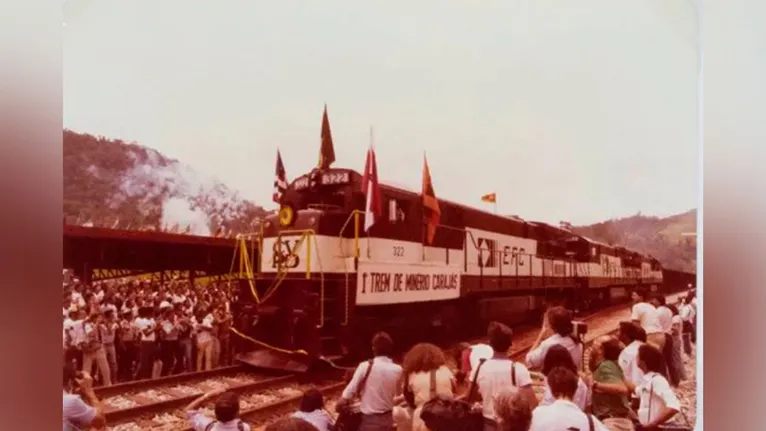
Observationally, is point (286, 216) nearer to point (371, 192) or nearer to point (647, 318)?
point (371, 192)

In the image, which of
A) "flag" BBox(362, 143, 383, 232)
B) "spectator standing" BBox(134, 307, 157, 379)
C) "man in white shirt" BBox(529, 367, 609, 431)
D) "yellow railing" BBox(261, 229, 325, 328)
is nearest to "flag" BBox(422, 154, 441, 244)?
"flag" BBox(362, 143, 383, 232)

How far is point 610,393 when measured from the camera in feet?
6.59

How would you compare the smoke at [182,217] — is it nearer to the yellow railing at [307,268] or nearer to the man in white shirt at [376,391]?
the yellow railing at [307,268]

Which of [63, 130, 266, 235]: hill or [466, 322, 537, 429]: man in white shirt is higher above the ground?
[63, 130, 266, 235]: hill

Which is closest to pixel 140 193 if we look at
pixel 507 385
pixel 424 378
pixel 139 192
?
pixel 139 192

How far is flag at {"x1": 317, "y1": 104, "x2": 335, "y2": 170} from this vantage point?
2045 mm

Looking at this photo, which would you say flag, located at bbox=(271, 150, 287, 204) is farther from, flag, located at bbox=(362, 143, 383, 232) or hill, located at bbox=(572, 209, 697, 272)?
hill, located at bbox=(572, 209, 697, 272)

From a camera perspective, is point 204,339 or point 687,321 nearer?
point 687,321

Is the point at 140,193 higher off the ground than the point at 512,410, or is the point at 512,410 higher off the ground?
the point at 140,193

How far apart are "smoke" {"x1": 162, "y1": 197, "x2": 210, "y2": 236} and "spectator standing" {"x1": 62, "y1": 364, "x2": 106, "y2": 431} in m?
A: 0.59

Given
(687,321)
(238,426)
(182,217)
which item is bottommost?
(238,426)

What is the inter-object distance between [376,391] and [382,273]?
1.29 feet
